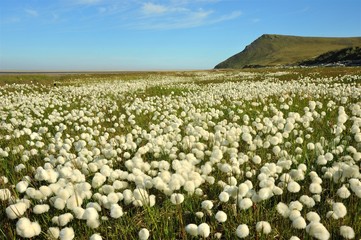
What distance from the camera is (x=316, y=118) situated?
22.6 feet

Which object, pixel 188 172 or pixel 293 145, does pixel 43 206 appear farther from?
pixel 293 145

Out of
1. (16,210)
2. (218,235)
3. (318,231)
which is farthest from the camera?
(16,210)

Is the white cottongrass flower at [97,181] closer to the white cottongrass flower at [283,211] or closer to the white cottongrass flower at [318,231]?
the white cottongrass flower at [283,211]

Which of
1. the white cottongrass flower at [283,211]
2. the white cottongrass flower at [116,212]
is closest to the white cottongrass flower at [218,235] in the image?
the white cottongrass flower at [283,211]

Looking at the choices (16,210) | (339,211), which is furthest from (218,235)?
(16,210)

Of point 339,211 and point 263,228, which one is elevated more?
point 339,211

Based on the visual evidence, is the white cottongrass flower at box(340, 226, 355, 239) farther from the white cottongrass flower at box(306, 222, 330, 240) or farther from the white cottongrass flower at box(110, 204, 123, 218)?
the white cottongrass flower at box(110, 204, 123, 218)

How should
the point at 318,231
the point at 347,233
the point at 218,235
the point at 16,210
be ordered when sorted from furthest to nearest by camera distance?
the point at 16,210 < the point at 218,235 < the point at 347,233 < the point at 318,231

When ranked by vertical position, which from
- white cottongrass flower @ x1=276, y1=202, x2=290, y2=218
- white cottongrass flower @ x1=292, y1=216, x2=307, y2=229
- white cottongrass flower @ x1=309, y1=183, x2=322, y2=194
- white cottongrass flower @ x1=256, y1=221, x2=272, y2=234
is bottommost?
white cottongrass flower @ x1=256, y1=221, x2=272, y2=234

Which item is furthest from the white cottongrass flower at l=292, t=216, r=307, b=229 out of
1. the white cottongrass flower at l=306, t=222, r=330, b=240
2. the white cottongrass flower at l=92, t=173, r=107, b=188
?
the white cottongrass flower at l=92, t=173, r=107, b=188

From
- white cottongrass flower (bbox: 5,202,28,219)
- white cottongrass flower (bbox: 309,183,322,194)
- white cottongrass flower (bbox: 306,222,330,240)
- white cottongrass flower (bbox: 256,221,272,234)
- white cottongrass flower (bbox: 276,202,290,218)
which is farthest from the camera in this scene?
white cottongrass flower (bbox: 309,183,322,194)

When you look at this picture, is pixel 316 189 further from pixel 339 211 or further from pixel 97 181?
pixel 97 181

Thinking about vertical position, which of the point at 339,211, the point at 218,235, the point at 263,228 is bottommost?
the point at 218,235

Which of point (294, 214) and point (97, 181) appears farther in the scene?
point (97, 181)
